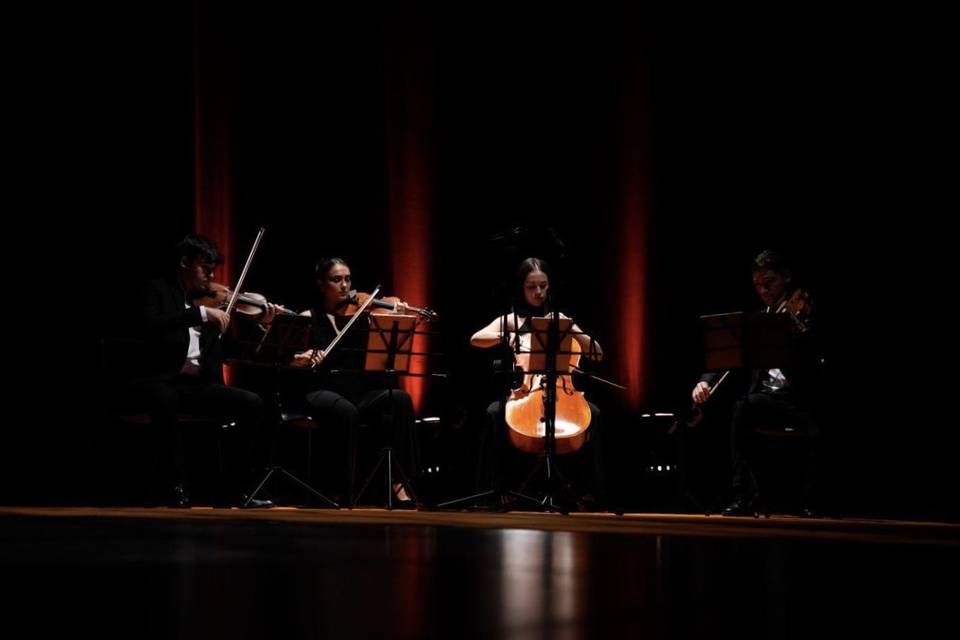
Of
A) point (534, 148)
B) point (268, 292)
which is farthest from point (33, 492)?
point (534, 148)

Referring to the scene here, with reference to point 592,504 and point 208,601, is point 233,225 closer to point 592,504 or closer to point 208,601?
point 592,504

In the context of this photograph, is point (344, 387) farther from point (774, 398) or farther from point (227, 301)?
point (774, 398)

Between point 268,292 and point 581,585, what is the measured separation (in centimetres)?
434

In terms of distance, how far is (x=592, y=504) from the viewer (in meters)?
4.77

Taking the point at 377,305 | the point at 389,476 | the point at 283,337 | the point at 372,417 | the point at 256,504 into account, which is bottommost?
the point at 256,504

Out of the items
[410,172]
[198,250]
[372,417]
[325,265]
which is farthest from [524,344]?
[410,172]

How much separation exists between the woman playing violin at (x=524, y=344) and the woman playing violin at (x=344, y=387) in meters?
0.38

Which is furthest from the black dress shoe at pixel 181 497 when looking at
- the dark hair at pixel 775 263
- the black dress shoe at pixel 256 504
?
the dark hair at pixel 775 263

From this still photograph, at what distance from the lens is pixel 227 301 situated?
468cm

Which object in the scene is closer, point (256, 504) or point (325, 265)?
point (256, 504)

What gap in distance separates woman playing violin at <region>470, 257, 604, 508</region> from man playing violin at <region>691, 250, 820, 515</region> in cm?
50

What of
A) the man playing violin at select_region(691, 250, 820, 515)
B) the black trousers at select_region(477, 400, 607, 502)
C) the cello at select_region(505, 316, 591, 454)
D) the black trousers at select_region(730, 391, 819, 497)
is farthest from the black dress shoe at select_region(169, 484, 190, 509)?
the black trousers at select_region(730, 391, 819, 497)

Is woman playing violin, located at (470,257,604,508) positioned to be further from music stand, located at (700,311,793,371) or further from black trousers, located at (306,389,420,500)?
music stand, located at (700,311,793,371)

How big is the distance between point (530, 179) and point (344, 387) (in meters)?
1.61
